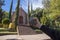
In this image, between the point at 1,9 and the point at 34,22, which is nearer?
the point at 34,22

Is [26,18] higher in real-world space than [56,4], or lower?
lower

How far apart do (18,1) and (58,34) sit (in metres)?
8.66

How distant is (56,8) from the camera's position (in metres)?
30.3

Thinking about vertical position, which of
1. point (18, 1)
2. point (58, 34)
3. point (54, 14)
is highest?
point (18, 1)

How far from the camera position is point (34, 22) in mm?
40719

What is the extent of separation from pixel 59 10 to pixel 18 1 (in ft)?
23.1

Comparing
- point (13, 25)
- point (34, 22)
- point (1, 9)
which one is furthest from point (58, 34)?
point (1, 9)

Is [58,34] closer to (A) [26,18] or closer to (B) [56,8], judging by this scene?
(B) [56,8]

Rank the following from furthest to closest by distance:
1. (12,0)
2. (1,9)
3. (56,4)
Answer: (1,9) → (12,0) → (56,4)

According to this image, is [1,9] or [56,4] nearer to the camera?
[56,4]

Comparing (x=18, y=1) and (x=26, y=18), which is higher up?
(x=18, y=1)

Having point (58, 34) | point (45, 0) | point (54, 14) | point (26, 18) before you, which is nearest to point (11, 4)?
point (26, 18)

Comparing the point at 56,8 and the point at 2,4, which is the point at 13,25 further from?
the point at 2,4

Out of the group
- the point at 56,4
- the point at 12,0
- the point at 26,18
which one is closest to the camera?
the point at 56,4
